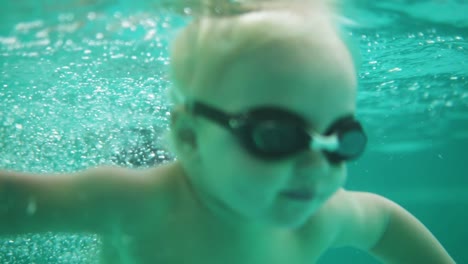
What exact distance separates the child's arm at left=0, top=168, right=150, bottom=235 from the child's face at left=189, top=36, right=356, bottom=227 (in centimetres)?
76

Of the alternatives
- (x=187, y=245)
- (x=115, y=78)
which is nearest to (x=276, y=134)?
(x=187, y=245)

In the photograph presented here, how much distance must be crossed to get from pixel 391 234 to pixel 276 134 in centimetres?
246

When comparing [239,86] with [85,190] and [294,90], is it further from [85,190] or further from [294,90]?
[85,190]

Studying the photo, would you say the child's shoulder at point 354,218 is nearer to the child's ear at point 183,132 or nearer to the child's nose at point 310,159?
the child's nose at point 310,159

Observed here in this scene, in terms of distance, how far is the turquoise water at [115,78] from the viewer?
7.69m

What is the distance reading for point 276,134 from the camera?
264 centimetres

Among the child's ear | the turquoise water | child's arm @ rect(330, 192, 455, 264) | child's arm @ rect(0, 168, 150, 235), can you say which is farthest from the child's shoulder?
the turquoise water

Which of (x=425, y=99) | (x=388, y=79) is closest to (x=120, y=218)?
(x=388, y=79)

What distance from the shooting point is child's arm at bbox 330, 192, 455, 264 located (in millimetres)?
4293

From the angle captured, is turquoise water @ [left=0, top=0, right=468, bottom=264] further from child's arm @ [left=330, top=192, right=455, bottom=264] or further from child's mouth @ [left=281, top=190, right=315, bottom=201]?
child's arm @ [left=330, top=192, right=455, bottom=264]

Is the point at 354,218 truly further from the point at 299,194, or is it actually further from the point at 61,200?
the point at 61,200

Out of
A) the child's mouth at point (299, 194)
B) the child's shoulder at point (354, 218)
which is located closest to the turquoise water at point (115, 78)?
the child's shoulder at point (354, 218)

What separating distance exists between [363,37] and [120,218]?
835 centimetres

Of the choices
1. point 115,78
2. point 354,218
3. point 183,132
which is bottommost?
point 354,218
